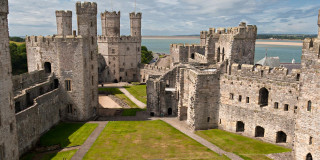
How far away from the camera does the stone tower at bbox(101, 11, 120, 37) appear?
182ft

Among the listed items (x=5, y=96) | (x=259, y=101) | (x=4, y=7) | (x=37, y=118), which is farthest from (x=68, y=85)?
(x=259, y=101)

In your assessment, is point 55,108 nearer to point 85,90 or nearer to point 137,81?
point 85,90

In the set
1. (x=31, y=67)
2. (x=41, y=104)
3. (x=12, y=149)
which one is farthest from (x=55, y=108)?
(x=12, y=149)

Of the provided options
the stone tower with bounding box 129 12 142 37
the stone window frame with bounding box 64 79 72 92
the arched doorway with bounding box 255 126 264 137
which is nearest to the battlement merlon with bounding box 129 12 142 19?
the stone tower with bounding box 129 12 142 37

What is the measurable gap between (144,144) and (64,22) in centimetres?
2781

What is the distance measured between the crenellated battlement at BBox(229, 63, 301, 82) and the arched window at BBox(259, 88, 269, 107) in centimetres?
147

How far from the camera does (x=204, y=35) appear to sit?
162 ft

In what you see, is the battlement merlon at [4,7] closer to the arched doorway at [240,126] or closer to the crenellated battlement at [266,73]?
the crenellated battlement at [266,73]

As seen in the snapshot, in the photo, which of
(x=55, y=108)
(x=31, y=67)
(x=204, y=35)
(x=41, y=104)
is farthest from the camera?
(x=204, y=35)

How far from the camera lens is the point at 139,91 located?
47062 millimetres

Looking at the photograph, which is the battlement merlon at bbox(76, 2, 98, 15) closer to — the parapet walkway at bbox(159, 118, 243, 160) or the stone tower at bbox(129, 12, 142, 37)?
the parapet walkway at bbox(159, 118, 243, 160)

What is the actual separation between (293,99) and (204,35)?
28782mm

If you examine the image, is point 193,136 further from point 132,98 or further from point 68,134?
point 132,98

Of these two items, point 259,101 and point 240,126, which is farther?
point 240,126
